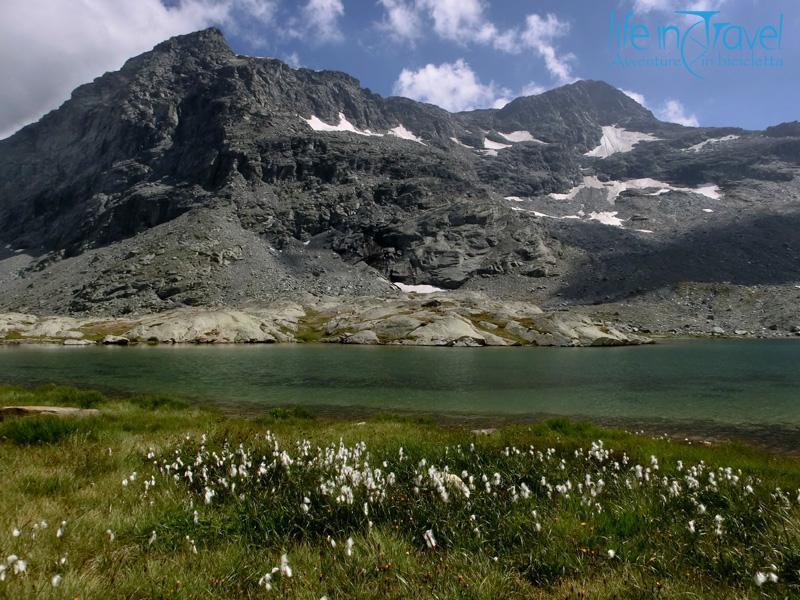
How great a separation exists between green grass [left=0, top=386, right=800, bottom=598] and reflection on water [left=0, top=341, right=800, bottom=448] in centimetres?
2132

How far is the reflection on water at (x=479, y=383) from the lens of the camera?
101 ft

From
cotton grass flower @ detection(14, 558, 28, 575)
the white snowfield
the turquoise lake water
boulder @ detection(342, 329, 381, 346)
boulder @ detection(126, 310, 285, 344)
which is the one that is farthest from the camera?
the white snowfield

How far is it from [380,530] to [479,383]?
127 ft

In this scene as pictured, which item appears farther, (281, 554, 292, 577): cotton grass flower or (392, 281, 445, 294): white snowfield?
(392, 281, 445, 294): white snowfield

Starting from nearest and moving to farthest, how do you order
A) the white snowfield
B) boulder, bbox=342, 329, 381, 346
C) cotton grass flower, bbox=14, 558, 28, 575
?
cotton grass flower, bbox=14, 558, 28, 575 < boulder, bbox=342, 329, 381, 346 < the white snowfield

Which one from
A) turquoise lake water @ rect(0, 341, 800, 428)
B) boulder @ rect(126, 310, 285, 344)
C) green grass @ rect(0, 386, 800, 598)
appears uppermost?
green grass @ rect(0, 386, 800, 598)

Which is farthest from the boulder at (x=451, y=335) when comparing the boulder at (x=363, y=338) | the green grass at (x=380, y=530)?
the green grass at (x=380, y=530)

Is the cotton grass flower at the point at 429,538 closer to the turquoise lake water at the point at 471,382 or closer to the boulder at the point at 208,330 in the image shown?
the turquoise lake water at the point at 471,382

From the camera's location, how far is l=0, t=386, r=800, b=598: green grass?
4723 millimetres

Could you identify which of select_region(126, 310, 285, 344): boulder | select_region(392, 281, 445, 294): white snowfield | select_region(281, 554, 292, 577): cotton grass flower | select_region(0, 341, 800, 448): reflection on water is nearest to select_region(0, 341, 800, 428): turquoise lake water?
select_region(0, 341, 800, 448): reflection on water

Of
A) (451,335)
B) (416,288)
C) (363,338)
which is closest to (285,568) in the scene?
(451,335)

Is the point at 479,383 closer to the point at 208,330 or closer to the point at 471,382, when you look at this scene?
the point at 471,382

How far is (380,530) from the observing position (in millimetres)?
6059

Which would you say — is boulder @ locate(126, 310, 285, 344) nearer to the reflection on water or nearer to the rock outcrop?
the rock outcrop
